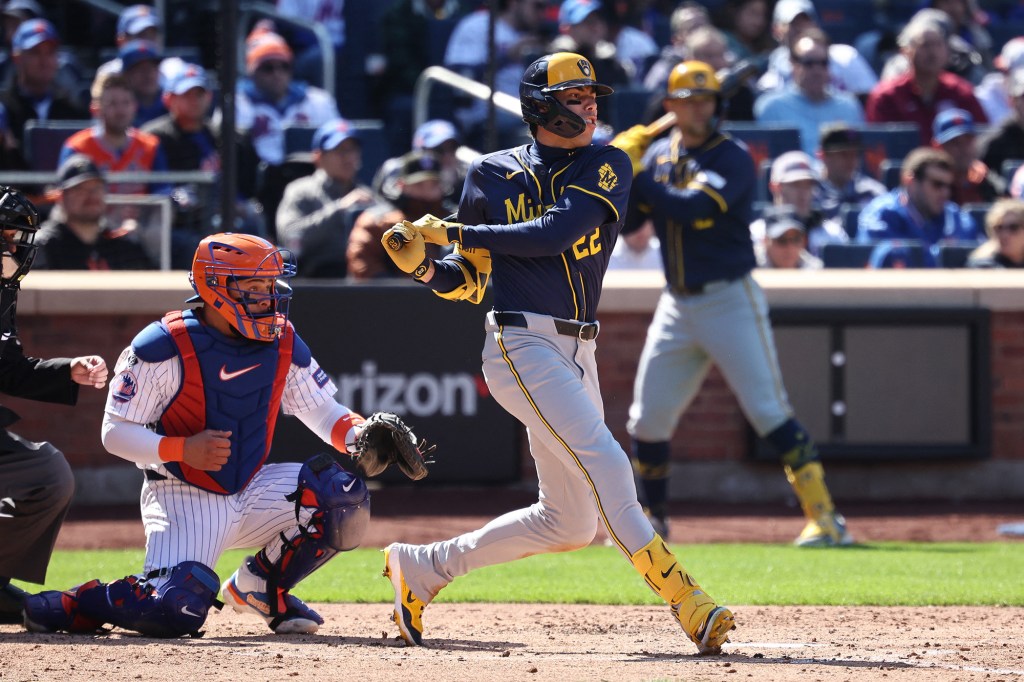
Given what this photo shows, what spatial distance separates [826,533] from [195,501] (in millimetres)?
3628

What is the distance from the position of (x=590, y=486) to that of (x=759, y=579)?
2192 mm

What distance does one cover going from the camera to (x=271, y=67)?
36.9 ft

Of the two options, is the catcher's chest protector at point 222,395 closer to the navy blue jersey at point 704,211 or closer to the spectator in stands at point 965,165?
the navy blue jersey at point 704,211

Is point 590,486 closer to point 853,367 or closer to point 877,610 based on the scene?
point 877,610

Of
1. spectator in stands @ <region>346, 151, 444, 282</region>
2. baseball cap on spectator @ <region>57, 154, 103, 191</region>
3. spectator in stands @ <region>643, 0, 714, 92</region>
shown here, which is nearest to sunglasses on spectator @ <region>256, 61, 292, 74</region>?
spectator in stands @ <region>346, 151, 444, 282</region>

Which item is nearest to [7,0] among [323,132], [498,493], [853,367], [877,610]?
[323,132]

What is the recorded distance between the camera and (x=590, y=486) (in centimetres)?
490

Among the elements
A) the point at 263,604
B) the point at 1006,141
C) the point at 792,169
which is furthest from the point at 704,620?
the point at 1006,141

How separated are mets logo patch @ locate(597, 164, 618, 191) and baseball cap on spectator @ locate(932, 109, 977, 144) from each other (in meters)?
6.78

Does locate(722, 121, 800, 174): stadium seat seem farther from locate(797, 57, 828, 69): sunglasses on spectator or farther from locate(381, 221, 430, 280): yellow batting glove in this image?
locate(381, 221, 430, 280): yellow batting glove

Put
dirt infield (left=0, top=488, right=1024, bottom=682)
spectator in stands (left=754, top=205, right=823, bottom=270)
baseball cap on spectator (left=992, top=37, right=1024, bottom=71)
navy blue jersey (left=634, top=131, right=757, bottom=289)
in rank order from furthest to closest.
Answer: baseball cap on spectator (left=992, top=37, right=1024, bottom=71)
spectator in stands (left=754, top=205, right=823, bottom=270)
navy blue jersey (left=634, top=131, right=757, bottom=289)
dirt infield (left=0, top=488, right=1024, bottom=682)

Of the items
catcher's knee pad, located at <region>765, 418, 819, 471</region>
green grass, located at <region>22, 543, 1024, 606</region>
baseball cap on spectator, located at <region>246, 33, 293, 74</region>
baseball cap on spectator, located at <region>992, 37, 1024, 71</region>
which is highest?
baseball cap on spectator, located at <region>992, 37, 1024, 71</region>

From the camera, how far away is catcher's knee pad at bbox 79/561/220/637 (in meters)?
5.06

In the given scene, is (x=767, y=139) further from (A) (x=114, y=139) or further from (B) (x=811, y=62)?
(A) (x=114, y=139)
